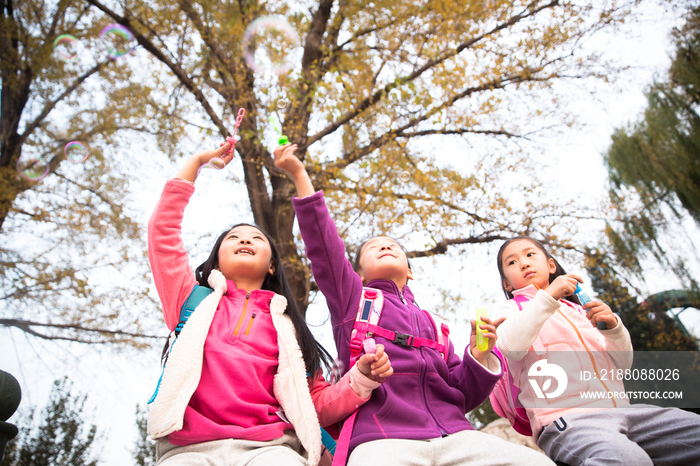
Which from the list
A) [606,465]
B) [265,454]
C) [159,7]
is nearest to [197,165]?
[265,454]

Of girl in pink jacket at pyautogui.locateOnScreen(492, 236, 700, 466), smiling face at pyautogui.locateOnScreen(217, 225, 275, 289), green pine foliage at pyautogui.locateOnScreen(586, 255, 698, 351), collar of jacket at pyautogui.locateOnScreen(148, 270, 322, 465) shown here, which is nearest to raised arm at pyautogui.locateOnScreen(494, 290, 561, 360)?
girl in pink jacket at pyautogui.locateOnScreen(492, 236, 700, 466)

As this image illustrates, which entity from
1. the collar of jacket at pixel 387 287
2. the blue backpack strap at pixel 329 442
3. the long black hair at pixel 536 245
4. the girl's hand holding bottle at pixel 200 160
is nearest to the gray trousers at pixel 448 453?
the blue backpack strap at pixel 329 442

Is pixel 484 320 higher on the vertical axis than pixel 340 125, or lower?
lower

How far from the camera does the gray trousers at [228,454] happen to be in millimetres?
1561

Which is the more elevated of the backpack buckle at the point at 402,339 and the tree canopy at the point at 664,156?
the tree canopy at the point at 664,156

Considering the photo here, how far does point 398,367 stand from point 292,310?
69cm

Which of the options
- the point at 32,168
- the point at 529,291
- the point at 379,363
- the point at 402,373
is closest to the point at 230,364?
the point at 379,363

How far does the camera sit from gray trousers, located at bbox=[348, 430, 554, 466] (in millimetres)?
1549

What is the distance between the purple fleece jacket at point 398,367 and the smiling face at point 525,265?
1.94 ft

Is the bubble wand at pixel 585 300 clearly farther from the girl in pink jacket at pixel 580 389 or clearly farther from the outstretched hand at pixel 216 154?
the outstretched hand at pixel 216 154

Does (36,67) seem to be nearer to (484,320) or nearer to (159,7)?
(159,7)

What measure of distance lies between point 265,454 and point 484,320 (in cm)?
107

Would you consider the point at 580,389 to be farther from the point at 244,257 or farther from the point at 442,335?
the point at 244,257

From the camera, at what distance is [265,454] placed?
161 cm
